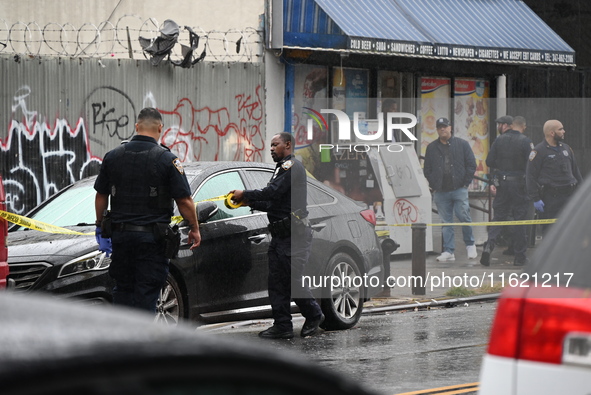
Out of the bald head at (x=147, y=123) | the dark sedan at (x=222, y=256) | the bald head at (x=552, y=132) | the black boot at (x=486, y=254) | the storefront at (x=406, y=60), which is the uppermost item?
the storefront at (x=406, y=60)

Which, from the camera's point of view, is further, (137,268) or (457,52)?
(457,52)

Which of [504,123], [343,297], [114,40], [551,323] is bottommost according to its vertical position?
[343,297]

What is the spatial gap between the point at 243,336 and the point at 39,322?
851 cm

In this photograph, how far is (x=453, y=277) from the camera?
40.9ft

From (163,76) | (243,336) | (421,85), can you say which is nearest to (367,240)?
(243,336)

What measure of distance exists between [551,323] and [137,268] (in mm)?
5003

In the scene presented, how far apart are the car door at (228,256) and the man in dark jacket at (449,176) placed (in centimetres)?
309

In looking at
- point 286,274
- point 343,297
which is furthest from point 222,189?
point 343,297

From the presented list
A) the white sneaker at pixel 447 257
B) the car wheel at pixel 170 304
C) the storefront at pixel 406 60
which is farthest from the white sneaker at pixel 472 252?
the car wheel at pixel 170 304

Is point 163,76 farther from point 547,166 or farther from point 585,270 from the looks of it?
point 585,270

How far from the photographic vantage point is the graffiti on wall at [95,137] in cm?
1367

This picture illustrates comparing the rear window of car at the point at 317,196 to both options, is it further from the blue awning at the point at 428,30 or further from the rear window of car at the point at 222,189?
the blue awning at the point at 428,30

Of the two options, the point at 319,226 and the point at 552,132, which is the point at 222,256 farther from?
the point at 552,132

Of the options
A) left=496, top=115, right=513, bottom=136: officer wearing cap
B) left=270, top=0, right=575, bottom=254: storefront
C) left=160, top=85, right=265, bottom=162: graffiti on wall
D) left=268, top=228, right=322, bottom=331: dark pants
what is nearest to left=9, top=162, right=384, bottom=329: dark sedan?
left=268, top=228, right=322, bottom=331: dark pants
